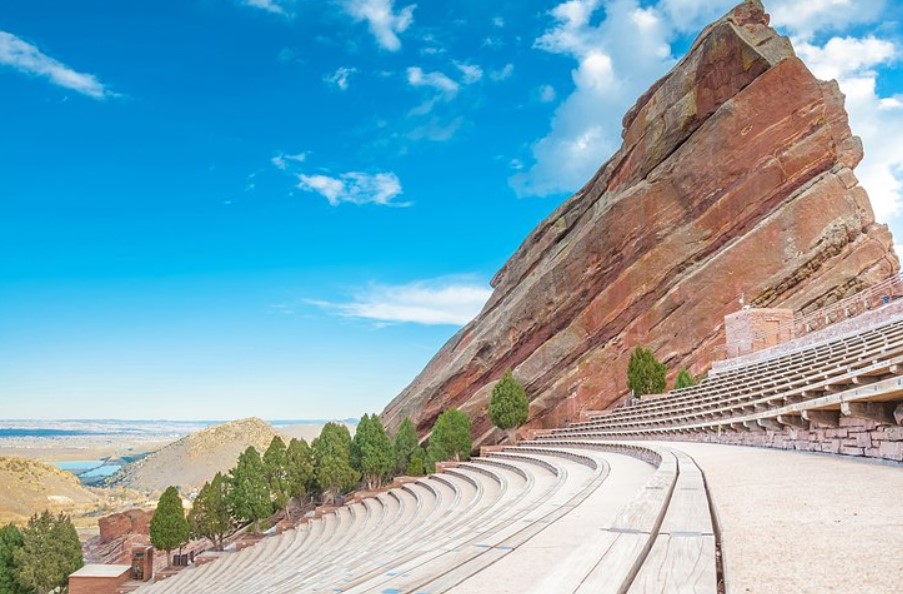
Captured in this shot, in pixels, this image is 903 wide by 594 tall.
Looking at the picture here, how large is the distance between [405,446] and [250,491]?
1068 cm

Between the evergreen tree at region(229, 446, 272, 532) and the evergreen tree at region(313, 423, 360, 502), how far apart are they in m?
3.79

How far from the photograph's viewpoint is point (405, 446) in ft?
138

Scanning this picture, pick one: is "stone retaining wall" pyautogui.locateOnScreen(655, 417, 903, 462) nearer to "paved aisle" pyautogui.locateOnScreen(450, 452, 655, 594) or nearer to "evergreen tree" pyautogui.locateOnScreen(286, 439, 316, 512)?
"paved aisle" pyautogui.locateOnScreen(450, 452, 655, 594)

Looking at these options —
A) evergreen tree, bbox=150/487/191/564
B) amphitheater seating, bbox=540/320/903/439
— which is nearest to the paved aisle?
amphitheater seating, bbox=540/320/903/439

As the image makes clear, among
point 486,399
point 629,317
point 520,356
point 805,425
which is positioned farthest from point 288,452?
point 805,425

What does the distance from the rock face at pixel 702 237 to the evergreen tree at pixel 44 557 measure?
2549 centimetres

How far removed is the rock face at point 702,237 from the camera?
1513 inches

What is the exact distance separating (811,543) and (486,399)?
3954cm

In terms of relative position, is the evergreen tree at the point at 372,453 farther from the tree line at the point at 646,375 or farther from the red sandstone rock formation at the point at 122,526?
the red sandstone rock formation at the point at 122,526

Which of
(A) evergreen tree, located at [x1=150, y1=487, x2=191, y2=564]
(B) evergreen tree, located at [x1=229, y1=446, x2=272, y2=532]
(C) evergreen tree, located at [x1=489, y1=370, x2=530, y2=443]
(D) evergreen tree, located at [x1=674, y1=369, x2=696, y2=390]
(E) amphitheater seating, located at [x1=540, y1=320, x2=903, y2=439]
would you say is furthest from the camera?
(C) evergreen tree, located at [x1=489, y1=370, x2=530, y2=443]

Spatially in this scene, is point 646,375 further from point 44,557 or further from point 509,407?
point 44,557

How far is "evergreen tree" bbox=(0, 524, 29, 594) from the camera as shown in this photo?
3222 cm

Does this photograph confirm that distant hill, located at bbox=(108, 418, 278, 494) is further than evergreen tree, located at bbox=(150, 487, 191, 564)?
Yes

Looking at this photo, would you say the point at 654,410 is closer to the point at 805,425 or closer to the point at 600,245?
the point at 805,425
